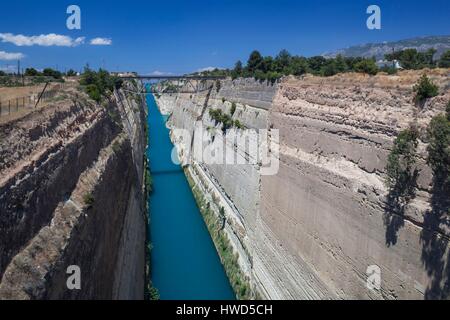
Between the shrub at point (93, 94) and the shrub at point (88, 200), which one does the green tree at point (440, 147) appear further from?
the shrub at point (93, 94)

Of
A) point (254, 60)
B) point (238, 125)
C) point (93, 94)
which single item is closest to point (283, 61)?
point (254, 60)

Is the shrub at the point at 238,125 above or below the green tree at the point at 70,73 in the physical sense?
below

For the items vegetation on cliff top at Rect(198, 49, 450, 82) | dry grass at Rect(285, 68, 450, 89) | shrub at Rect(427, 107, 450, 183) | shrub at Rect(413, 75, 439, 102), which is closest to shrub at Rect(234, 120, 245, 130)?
vegetation on cliff top at Rect(198, 49, 450, 82)

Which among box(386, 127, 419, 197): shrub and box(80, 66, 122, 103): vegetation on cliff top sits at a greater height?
box(80, 66, 122, 103): vegetation on cliff top

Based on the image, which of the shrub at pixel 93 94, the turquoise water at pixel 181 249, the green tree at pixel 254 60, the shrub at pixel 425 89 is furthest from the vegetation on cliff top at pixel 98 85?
the shrub at pixel 425 89

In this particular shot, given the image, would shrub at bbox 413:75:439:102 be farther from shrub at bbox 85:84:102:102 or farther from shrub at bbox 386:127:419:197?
shrub at bbox 85:84:102:102

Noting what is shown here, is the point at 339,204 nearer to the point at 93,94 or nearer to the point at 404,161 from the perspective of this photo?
the point at 404,161
